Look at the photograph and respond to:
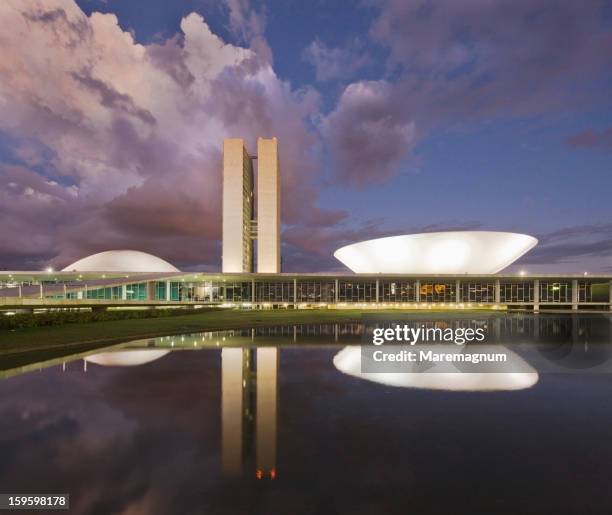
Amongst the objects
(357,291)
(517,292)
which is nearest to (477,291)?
Answer: (517,292)

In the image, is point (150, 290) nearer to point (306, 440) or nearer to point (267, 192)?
point (267, 192)

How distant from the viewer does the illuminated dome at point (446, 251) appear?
52031mm

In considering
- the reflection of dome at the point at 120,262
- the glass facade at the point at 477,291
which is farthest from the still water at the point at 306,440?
the reflection of dome at the point at 120,262

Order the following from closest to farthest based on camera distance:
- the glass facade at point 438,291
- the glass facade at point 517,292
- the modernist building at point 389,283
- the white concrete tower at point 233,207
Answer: the modernist building at point 389,283 → the glass facade at point 438,291 → the glass facade at point 517,292 → the white concrete tower at point 233,207

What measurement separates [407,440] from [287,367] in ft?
19.0

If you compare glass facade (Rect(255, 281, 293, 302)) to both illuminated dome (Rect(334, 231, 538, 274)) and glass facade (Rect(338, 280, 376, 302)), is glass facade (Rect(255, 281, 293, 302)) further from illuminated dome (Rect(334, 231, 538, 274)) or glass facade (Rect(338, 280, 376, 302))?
illuminated dome (Rect(334, 231, 538, 274))

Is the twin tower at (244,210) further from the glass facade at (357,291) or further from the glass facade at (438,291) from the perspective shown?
the glass facade at (438,291)

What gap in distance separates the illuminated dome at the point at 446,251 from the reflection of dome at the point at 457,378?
4186 cm

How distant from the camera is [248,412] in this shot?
7316mm

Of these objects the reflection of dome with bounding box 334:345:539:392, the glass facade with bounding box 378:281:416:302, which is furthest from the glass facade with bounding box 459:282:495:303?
the reflection of dome with bounding box 334:345:539:392

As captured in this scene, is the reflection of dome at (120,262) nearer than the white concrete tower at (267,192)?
Yes

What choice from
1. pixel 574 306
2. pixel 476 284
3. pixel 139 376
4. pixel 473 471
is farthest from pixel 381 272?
pixel 473 471

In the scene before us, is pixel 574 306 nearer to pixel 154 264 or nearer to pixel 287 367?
pixel 287 367

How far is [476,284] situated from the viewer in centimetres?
5450
